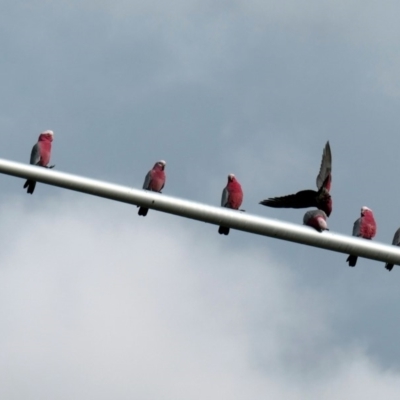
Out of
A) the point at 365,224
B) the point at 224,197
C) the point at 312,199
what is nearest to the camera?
the point at 312,199

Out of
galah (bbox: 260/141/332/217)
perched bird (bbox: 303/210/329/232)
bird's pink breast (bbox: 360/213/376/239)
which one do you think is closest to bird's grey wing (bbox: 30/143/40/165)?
galah (bbox: 260/141/332/217)

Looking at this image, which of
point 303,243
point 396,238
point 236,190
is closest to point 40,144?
point 236,190

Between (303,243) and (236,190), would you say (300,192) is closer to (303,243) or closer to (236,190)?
(236,190)

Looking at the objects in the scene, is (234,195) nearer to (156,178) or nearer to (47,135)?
(156,178)

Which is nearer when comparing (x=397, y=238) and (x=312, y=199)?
(x=312, y=199)

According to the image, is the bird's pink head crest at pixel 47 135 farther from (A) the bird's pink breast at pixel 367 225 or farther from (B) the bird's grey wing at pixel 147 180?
(A) the bird's pink breast at pixel 367 225

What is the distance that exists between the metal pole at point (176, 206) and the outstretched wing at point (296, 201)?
2336mm

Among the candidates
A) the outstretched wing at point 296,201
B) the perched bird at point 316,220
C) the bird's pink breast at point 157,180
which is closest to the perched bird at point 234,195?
the outstretched wing at point 296,201

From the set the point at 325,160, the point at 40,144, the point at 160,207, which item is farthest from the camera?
the point at 40,144

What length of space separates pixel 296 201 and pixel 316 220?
69.1 inches

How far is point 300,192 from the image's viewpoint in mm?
12242

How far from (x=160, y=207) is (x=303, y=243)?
4.87ft

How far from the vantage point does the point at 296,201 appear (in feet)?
40.0

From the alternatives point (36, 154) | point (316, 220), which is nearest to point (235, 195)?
point (316, 220)
